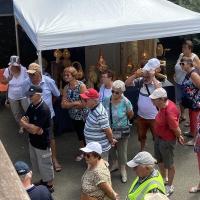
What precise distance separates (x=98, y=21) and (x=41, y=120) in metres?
1.98

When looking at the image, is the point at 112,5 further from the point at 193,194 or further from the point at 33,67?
the point at 193,194

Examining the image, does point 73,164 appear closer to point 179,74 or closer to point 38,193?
point 179,74

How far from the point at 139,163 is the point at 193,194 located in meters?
1.90

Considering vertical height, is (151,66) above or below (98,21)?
below

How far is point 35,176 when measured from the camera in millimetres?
5816

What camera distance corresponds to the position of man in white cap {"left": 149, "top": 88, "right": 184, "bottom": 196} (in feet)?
15.9

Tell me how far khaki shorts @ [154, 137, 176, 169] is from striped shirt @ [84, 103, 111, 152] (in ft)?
1.93

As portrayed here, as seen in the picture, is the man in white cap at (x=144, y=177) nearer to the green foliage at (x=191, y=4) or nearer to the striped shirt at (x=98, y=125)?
the striped shirt at (x=98, y=125)

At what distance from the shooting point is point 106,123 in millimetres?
5039

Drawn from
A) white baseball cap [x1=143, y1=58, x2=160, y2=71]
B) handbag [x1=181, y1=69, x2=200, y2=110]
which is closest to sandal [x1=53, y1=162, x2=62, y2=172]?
white baseball cap [x1=143, y1=58, x2=160, y2=71]

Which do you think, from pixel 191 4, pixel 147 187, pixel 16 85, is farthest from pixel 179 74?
pixel 147 187

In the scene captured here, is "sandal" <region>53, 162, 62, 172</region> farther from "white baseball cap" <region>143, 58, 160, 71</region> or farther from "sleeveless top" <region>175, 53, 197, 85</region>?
"sleeveless top" <region>175, 53, 197, 85</region>

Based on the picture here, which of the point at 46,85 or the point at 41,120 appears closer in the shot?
the point at 41,120

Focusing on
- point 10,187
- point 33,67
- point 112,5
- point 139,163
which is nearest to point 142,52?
point 112,5
